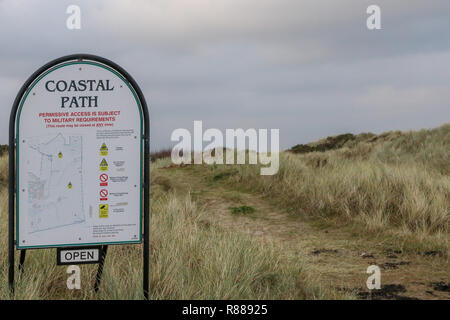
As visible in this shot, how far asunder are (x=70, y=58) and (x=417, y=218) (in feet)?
21.5

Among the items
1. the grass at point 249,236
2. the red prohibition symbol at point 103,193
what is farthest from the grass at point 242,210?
the red prohibition symbol at point 103,193

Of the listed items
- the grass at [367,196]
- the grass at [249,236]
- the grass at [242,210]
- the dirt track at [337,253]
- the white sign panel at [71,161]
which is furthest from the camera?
the grass at [242,210]

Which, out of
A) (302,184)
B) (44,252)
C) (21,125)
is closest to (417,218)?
(302,184)

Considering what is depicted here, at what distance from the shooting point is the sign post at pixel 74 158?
4.39m

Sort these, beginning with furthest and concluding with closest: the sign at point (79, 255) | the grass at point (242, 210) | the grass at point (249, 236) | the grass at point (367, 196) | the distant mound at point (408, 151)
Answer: the distant mound at point (408, 151) < the grass at point (242, 210) < the grass at point (367, 196) < the grass at point (249, 236) < the sign at point (79, 255)

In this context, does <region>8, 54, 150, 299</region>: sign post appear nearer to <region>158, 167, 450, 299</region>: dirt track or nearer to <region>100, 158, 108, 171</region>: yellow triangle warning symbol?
<region>100, 158, 108, 171</region>: yellow triangle warning symbol

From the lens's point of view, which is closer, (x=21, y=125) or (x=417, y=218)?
(x=21, y=125)

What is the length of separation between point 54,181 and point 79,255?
734mm

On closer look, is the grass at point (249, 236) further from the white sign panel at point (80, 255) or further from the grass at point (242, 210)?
the white sign panel at point (80, 255)

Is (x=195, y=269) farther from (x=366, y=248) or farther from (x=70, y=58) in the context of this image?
(x=366, y=248)

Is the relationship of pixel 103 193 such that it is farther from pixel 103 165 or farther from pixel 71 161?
pixel 71 161
